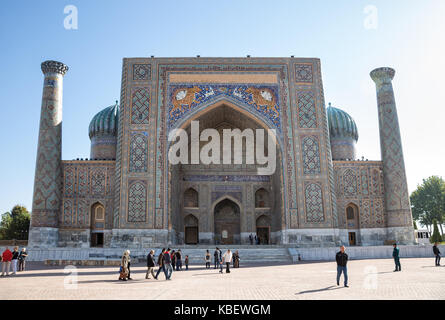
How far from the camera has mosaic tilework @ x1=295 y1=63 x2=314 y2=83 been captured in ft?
55.2

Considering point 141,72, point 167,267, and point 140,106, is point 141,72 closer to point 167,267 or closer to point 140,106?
point 140,106

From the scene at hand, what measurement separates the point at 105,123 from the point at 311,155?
34.8ft

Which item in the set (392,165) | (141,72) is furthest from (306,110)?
(141,72)

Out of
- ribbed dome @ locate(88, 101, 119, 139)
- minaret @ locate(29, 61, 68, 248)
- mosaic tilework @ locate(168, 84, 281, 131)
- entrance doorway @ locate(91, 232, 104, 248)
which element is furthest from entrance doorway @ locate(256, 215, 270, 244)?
minaret @ locate(29, 61, 68, 248)

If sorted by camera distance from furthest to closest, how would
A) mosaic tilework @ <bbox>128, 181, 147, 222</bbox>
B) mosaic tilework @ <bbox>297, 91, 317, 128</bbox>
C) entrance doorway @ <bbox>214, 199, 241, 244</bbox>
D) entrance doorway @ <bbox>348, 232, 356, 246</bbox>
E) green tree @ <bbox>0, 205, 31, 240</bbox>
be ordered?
green tree @ <bbox>0, 205, 31, 240</bbox> → entrance doorway @ <bbox>214, 199, 241, 244</bbox> → entrance doorway @ <bbox>348, 232, 356, 246</bbox> → mosaic tilework @ <bbox>297, 91, 317, 128</bbox> → mosaic tilework @ <bbox>128, 181, 147, 222</bbox>

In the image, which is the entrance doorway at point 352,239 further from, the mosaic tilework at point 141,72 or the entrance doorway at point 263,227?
the mosaic tilework at point 141,72

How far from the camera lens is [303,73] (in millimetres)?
16906

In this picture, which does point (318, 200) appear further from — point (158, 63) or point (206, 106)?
point (158, 63)

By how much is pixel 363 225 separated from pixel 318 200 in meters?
2.44

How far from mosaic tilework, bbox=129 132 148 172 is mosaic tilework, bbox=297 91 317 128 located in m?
6.25

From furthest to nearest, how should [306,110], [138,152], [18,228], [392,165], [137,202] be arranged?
[18,228] < [306,110] < [392,165] < [138,152] < [137,202]

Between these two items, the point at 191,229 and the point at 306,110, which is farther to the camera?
the point at 191,229

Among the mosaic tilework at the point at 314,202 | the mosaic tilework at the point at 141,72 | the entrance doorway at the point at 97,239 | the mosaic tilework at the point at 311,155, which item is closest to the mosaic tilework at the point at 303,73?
the mosaic tilework at the point at 311,155

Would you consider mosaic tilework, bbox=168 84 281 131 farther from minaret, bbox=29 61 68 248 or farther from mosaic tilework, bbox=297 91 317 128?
minaret, bbox=29 61 68 248
